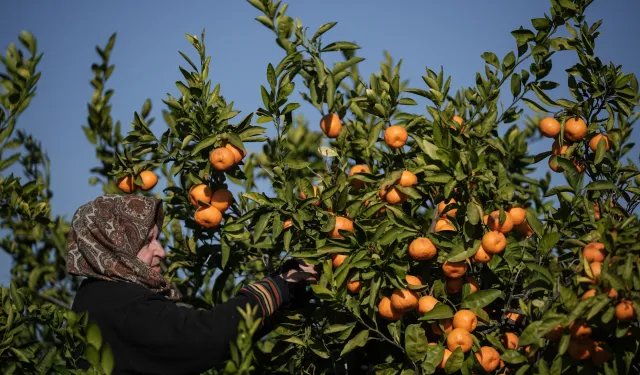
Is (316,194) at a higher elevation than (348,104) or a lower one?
lower

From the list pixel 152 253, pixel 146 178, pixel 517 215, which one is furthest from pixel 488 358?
pixel 146 178

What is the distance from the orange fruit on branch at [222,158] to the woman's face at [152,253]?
22.8 inches

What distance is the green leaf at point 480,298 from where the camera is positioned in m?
2.34

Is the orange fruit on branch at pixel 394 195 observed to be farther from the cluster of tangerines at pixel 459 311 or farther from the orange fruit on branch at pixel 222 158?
the orange fruit on branch at pixel 222 158

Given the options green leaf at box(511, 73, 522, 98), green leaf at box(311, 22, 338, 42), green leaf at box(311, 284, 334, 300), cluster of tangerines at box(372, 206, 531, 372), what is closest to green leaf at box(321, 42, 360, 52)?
green leaf at box(311, 22, 338, 42)

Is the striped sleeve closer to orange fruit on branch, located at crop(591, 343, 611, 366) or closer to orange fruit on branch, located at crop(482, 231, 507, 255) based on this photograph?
orange fruit on branch, located at crop(482, 231, 507, 255)

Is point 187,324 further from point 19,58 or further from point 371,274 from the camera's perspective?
point 19,58

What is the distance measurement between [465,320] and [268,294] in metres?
0.78

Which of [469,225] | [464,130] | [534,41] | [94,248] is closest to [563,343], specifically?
[469,225]

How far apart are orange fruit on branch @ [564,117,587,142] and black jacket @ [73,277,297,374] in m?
1.35

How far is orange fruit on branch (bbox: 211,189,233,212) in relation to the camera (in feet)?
9.04

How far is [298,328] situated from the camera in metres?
2.72

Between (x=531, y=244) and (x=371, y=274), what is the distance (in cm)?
73

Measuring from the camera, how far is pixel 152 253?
2898mm
